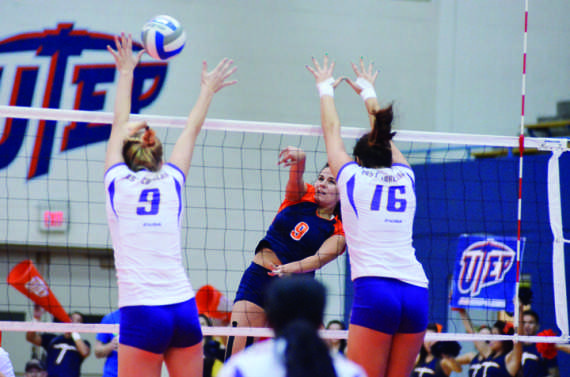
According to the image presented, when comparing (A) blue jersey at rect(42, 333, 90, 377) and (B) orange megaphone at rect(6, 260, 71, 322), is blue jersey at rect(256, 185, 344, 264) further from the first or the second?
(A) blue jersey at rect(42, 333, 90, 377)

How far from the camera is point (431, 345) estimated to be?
1073cm

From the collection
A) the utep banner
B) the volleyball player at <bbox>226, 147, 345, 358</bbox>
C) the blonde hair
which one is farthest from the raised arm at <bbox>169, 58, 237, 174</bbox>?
the utep banner

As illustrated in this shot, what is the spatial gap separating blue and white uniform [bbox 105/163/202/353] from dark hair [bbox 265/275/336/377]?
4.43ft

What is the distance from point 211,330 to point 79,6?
1012 cm

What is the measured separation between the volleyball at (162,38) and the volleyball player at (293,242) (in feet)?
4.24

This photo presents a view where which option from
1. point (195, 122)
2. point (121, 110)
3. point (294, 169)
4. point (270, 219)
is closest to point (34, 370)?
point (270, 219)

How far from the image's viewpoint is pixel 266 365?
9.04ft

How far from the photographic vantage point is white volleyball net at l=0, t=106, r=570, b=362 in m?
11.6

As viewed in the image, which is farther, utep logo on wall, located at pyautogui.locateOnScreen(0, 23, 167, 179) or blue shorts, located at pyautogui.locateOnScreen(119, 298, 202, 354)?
utep logo on wall, located at pyautogui.locateOnScreen(0, 23, 167, 179)

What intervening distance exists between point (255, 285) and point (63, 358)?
6222mm

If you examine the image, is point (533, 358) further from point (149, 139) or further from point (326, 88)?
point (149, 139)

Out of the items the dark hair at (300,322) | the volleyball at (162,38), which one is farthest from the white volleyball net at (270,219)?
the dark hair at (300,322)

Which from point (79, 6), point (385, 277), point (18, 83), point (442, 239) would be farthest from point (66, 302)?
point (385, 277)

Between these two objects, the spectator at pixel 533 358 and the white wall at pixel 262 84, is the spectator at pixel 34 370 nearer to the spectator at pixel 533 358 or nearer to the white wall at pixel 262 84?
the white wall at pixel 262 84
